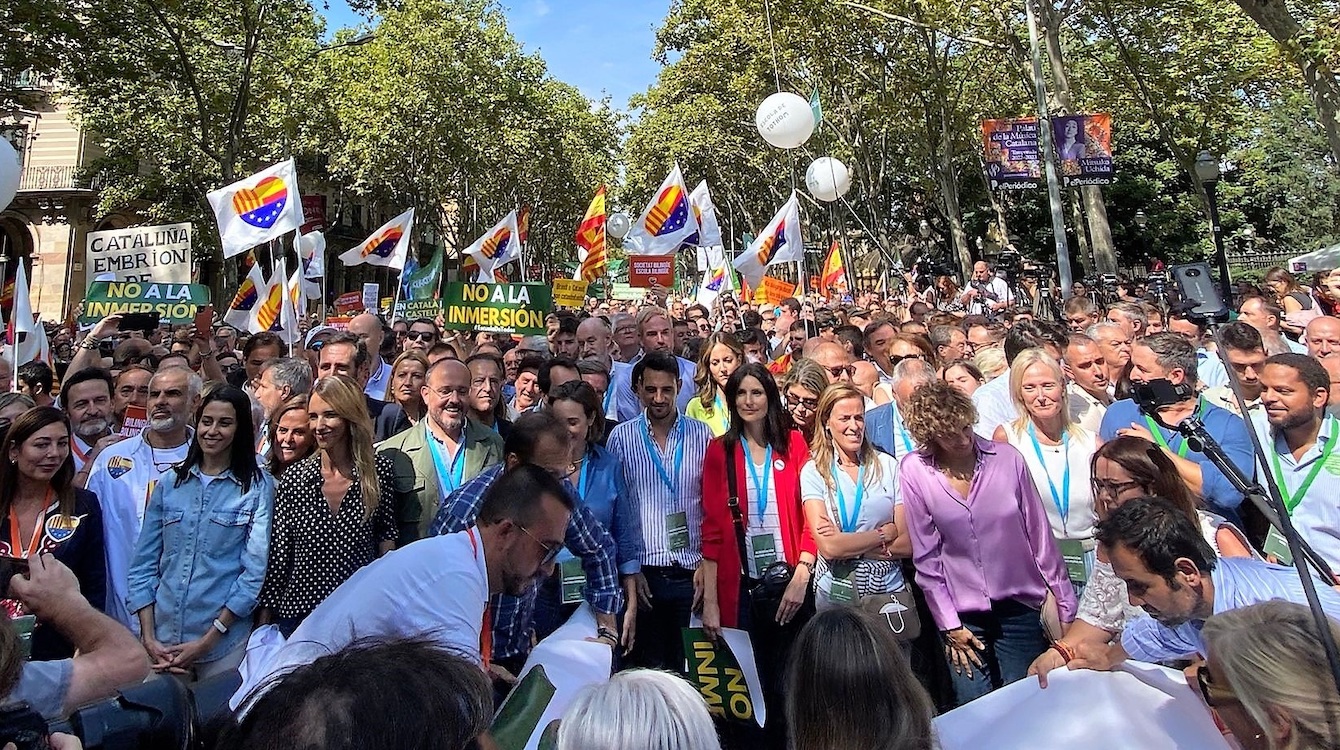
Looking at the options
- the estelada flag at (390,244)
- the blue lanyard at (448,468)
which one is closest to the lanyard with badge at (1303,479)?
the blue lanyard at (448,468)

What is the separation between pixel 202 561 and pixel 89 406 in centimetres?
223

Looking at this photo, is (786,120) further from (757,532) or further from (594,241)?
(757,532)

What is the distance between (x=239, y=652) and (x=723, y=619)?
2123 mm

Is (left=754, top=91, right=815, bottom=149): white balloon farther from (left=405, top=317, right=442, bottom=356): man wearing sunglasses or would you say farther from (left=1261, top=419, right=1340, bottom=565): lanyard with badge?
(left=1261, top=419, right=1340, bottom=565): lanyard with badge

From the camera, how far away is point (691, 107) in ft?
108

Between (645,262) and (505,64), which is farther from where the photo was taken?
(505,64)

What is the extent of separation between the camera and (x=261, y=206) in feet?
28.8

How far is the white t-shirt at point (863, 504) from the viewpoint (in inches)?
148

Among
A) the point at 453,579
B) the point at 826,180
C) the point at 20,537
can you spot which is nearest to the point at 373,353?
the point at 20,537

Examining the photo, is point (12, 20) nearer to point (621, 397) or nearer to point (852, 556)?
point (621, 397)

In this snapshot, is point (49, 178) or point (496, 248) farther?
point (49, 178)

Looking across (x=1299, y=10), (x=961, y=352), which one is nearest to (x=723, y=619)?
(x=961, y=352)

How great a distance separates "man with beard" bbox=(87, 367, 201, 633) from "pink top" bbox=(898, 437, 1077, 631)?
3453 mm

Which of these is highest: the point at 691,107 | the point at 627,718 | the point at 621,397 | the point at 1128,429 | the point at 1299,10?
the point at 691,107
